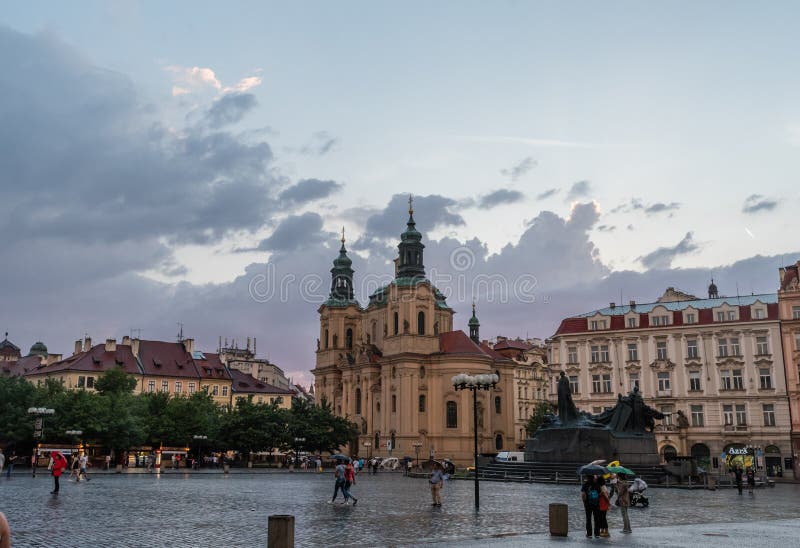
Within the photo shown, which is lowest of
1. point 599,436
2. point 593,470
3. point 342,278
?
point 593,470

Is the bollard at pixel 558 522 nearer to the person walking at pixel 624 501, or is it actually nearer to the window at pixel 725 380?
the person walking at pixel 624 501

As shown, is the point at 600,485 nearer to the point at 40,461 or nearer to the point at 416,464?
the point at 40,461

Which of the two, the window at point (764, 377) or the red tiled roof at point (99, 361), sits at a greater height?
the red tiled roof at point (99, 361)

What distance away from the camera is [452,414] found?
9450 centimetres

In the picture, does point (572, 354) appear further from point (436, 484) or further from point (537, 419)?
point (436, 484)

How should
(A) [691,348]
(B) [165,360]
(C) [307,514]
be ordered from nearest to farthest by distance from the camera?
1. (C) [307,514]
2. (A) [691,348]
3. (B) [165,360]

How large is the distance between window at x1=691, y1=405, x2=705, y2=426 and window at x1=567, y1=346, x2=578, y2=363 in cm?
1168

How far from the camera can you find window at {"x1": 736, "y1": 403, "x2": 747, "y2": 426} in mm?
69125

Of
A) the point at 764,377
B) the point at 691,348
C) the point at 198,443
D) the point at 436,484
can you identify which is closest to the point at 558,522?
→ the point at 436,484

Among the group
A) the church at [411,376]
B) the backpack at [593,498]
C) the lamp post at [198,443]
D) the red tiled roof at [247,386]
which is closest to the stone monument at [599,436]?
the backpack at [593,498]

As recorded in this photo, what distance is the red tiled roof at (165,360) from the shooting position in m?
106

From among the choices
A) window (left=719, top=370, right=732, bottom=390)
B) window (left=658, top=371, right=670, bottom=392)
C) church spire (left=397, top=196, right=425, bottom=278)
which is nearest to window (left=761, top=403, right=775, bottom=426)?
window (left=719, top=370, right=732, bottom=390)

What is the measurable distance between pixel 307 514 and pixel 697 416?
56183 mm

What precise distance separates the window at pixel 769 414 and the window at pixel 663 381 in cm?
820
